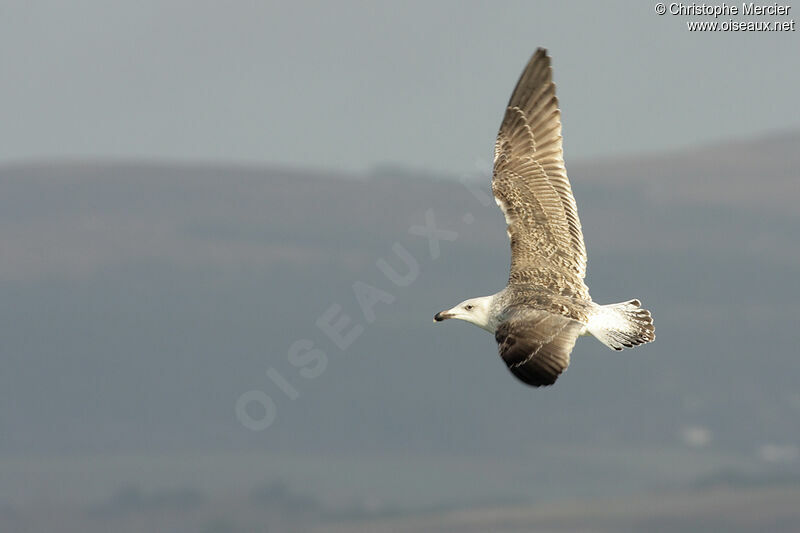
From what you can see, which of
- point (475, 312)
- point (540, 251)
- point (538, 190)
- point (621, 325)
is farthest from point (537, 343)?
point (538, 190)

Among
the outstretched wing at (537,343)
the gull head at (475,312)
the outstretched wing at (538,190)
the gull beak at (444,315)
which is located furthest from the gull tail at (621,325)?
the gull beak at (444,315)

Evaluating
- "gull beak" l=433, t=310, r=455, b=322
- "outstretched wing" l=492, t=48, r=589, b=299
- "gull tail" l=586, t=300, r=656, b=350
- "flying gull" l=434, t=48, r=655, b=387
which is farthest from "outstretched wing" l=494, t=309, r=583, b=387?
"outstretched wing" l=492, t=48, r=589, b=299

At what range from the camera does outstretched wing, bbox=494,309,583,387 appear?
92.0ft

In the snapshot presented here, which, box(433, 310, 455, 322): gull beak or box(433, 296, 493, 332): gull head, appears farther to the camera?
box(433, 296, 493, 332): gull head

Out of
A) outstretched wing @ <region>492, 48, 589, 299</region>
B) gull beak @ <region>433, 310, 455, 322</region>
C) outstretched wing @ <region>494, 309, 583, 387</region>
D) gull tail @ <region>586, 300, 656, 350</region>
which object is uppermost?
outstretched wing @ <region>492, 48, 589, 299</region>

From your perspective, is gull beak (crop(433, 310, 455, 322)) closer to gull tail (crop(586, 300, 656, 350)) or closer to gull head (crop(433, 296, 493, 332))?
gull head (crop(433, 296, 493, 332))

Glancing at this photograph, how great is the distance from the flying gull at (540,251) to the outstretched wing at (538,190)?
0.07 feet

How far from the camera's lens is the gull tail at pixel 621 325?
104 feet

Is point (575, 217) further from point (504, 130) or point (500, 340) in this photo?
point (500, 340)

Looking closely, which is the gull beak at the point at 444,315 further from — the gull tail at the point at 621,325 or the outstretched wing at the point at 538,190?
the gull tail at the point at 621,325

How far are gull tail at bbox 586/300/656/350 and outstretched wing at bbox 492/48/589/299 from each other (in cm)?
170

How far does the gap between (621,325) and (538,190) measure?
16.9 feet

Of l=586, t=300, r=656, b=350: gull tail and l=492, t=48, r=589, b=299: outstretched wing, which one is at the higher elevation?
l=492, t=48, r=589, b=299: outstretched wing

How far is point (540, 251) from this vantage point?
35469mm
